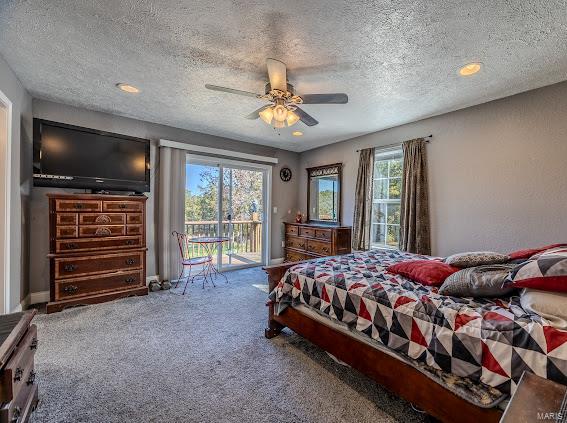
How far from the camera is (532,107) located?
103 inches

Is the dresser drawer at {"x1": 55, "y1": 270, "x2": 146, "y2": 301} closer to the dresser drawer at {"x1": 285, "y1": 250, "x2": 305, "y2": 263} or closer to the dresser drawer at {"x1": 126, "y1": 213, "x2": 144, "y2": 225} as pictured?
the dresser drawer at {"x1": 126, "y1": 213, "x2": 144, "y2": 225}

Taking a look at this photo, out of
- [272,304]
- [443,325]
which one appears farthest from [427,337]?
[272,304]

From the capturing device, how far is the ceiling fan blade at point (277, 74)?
2000 mm

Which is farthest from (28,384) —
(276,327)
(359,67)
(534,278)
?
(359,67)

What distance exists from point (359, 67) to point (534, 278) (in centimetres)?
201

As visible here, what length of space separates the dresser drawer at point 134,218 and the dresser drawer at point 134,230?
0.05 metres

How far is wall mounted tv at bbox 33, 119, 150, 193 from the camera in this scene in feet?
9.59

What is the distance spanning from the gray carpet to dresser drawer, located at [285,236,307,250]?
223 centimetres

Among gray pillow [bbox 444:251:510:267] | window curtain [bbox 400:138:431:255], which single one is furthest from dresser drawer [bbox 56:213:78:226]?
window curtain [bbox 400:138:431:255]

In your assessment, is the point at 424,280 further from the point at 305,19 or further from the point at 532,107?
the point at 532,107

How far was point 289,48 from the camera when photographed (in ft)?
6.55

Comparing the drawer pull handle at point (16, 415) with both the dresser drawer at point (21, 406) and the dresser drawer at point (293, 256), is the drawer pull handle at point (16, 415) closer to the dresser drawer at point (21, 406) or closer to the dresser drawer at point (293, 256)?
the dresser drawer at point (21, 406)

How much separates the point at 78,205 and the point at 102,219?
289mm

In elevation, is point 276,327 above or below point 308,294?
below
